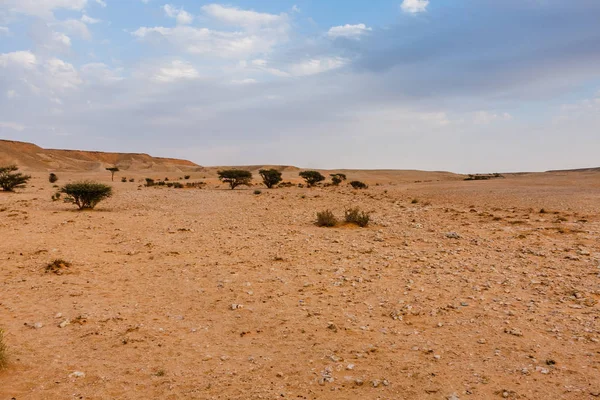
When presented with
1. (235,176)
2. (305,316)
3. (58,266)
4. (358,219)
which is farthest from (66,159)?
(305,316)

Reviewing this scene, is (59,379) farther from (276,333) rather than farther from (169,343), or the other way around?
(276,333)

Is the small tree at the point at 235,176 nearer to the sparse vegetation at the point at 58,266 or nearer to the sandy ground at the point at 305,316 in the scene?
the sandy ground at the point at 305,316

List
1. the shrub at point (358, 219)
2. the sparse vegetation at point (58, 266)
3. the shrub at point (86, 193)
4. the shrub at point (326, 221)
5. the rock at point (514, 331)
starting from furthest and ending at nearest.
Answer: the shrub at point (86, 193)
the shrub at point (326, 221)
the shrub at point (358, 219)
the sparse vegetation at point (58, 266)
the rock at point (514, 331)

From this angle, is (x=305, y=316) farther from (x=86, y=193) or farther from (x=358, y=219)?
(x=86, y=193)

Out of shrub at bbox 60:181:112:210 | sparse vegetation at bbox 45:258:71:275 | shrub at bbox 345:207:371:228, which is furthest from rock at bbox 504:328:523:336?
shrub at bbox 60:181:112:210

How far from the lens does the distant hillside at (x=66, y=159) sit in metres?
105

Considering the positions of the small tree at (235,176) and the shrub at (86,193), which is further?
the small tree at (235,176)

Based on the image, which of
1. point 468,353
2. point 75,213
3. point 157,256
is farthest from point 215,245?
point 75,213

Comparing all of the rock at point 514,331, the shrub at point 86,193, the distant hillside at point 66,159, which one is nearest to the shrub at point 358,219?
the rock at point 514,331

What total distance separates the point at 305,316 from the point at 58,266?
577 cm

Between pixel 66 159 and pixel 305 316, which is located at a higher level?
pixel 66 159

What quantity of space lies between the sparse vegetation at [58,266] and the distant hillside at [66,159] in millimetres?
93742

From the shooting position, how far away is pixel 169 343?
19.5 ft

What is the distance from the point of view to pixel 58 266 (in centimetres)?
944
